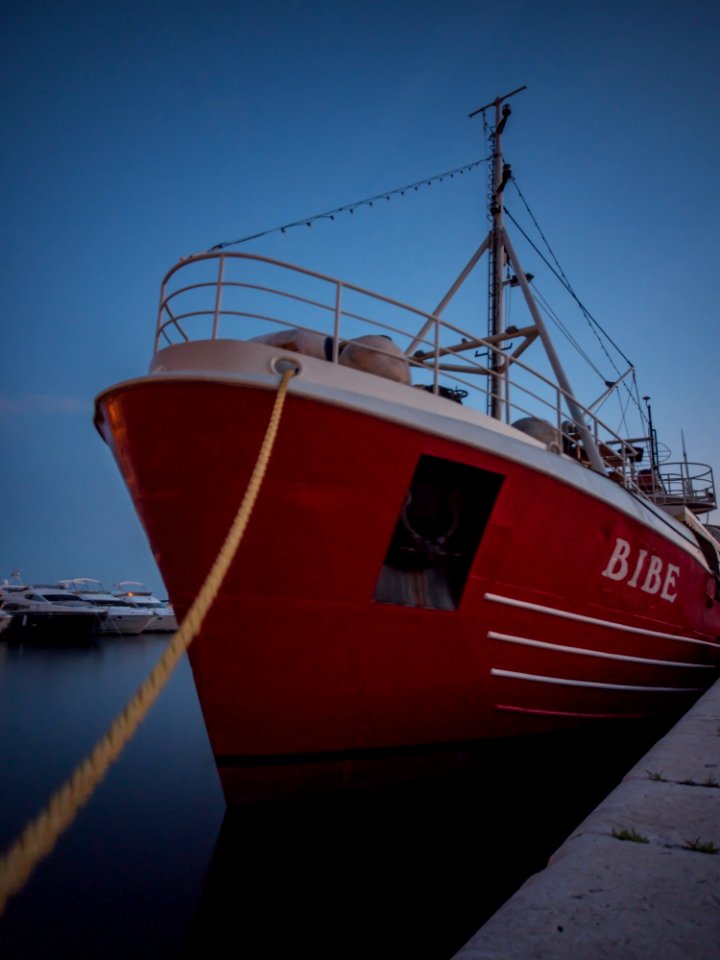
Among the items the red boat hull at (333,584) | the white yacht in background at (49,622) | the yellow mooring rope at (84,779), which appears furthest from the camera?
the white yacht in background at (49,622)

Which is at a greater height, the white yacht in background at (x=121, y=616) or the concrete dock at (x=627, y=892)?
the concrete dock at (x=627, y=892)

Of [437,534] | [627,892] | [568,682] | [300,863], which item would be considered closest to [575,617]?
[568,682]

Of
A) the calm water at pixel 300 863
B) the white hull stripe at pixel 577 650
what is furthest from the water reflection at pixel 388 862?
the white hull stripe at pixel 577 650

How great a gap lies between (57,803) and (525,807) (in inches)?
194

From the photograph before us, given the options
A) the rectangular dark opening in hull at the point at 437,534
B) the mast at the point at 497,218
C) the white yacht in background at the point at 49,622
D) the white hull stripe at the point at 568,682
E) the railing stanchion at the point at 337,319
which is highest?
the mast at the point at 497,218

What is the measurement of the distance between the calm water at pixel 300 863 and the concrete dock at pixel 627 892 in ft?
5.66

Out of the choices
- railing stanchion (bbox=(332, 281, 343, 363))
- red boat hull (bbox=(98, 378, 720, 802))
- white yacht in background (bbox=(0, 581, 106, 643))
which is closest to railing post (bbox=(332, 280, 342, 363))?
railing stanchion (bbox=(332, 281, 343, 363))

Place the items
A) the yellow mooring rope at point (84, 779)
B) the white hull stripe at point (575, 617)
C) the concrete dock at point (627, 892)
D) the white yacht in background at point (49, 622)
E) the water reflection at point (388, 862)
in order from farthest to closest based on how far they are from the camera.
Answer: the white yacht in background at point (49, 622) < the white hull stripe at point (575, 617) < the water reflection at point (388, 862) < the concrete dock at point (627, 892) < the yellow mooring rope at point (84, 779)

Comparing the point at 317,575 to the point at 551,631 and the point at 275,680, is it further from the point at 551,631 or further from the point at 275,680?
the point at 551,631

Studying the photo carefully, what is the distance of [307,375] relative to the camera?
369 cm

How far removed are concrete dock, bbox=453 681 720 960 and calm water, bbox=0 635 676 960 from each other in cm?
173

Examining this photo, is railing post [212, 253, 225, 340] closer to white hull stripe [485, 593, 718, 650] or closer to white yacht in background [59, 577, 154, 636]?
white hull stripe [485, 593, 718, 650]

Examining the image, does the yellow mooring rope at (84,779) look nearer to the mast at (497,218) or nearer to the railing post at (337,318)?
the railing post at (337,318)

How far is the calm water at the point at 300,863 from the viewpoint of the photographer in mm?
3170
